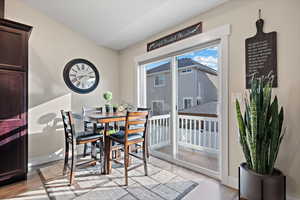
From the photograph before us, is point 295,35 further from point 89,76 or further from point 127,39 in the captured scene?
point 89,76

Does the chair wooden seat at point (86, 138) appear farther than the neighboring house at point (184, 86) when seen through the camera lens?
No

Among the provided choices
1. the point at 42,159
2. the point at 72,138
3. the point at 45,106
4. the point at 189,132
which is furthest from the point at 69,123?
the point at 189,132

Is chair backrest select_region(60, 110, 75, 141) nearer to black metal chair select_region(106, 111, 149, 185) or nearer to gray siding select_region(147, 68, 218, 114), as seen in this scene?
black metal chair select_region(106, 111, 149, 185)

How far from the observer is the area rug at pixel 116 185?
1958mm

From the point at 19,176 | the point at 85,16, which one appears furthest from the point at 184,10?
the point at 19,176

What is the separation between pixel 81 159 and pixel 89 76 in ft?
5.70

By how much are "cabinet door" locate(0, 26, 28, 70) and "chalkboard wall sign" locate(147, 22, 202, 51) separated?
209cm

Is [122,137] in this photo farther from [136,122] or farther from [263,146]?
[263,146]

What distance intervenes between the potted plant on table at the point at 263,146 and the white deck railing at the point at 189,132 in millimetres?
1416

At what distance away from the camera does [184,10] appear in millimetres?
2428

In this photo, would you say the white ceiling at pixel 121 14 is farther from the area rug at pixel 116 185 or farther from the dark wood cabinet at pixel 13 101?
the area rug at pixel 116 185

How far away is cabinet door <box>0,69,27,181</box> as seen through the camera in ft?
7.11

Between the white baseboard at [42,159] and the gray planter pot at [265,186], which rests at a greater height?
the gray planter pot at [265,186]

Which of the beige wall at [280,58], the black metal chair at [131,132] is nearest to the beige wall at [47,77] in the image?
the black metal chair at [131,132]
